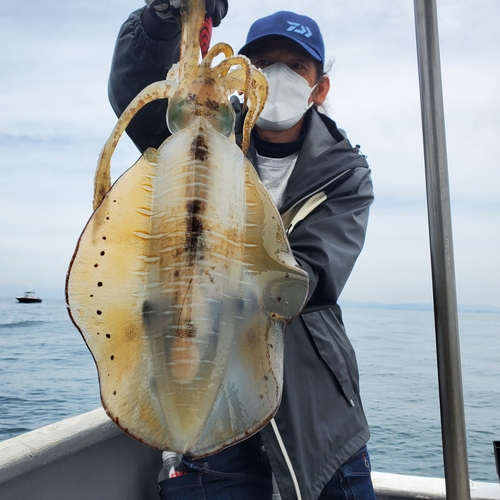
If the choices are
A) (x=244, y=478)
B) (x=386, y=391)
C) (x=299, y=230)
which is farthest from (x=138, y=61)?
(x=386, y=391)

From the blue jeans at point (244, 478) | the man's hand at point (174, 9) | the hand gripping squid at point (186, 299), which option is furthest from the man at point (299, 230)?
the hand gripping squid at point (186, 299)

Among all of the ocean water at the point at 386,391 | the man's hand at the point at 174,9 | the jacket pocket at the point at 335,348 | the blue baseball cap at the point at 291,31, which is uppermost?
the blue baseball cap at the point at 291,31

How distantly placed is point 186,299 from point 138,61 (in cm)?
96

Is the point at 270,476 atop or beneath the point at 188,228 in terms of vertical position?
beneath

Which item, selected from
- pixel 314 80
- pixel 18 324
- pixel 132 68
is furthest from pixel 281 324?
pixel 18 324

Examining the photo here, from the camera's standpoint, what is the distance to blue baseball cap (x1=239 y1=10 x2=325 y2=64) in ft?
5.93

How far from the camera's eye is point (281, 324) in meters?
0.82

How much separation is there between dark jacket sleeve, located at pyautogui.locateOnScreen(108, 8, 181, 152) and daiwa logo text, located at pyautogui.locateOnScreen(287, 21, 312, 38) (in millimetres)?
556

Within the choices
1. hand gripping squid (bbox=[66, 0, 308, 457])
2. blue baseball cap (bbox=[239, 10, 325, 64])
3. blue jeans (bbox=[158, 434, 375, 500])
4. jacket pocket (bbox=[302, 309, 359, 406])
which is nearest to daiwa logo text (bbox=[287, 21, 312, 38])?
blue baseball cap (bbox=[239, 10, 325, 64])

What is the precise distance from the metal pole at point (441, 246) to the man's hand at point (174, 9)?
2.04ft

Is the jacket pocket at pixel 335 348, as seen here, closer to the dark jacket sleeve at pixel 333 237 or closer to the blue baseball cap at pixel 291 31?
the dark jacket sleeve at pixel 333 237

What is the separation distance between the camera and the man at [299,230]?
60.4 inches

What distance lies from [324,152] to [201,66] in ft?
2.93

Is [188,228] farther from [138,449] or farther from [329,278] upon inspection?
[138,449]
